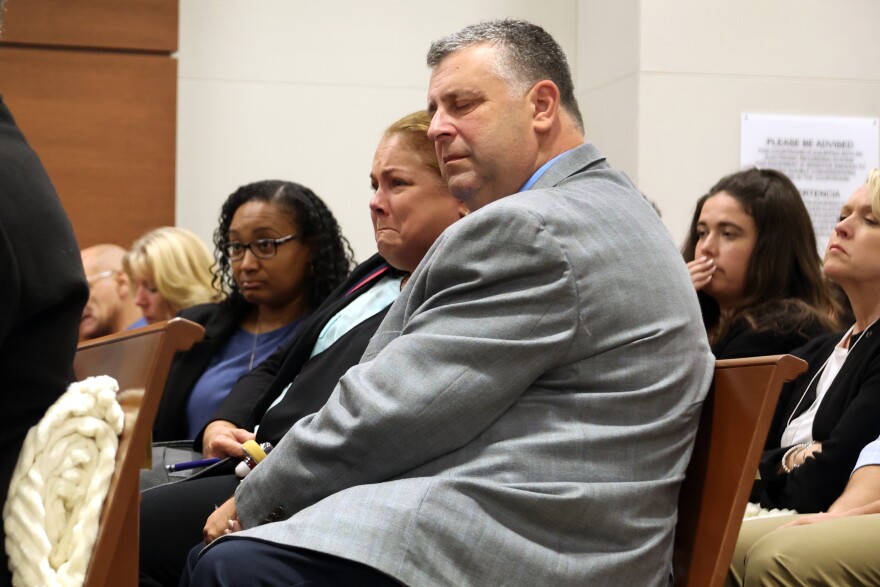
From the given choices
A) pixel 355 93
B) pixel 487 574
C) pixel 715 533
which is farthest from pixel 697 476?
pixel 355 93

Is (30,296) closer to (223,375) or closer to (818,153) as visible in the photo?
(223,375)

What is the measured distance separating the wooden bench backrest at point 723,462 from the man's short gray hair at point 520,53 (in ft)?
1.85

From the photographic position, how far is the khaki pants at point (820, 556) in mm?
2008

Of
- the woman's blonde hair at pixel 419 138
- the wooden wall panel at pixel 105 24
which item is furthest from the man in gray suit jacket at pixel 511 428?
the wooden wall panel at pixel 105 24

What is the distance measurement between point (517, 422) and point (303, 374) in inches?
41.1

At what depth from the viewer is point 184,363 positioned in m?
3.54

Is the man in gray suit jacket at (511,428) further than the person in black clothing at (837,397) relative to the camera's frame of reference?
No

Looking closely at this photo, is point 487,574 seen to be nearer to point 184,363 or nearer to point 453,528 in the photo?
point 453,528

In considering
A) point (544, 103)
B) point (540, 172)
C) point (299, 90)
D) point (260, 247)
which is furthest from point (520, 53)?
point (299, 90)

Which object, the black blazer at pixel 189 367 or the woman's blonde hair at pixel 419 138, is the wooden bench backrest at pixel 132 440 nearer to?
the woman's blonde hair at pixel 419 138

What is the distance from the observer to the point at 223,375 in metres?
3.43

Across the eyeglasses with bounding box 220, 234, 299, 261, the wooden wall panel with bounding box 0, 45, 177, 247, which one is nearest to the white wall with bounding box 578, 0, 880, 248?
the eyeglasses with bounding box 220, 234, 299, 261

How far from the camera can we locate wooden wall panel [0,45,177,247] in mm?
4855

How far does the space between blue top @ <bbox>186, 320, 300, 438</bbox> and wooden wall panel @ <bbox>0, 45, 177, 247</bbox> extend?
1597mm
